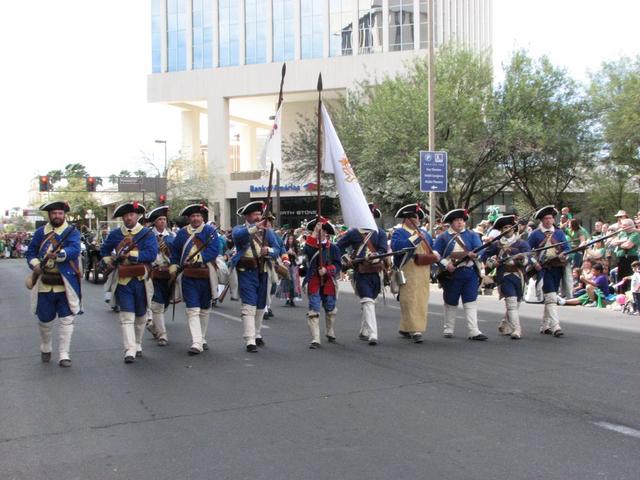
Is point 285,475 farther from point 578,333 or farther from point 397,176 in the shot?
point 397,176

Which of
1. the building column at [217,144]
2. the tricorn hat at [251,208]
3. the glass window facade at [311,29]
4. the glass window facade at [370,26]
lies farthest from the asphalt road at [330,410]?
the building column at [217,144]

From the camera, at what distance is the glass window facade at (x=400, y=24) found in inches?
2109

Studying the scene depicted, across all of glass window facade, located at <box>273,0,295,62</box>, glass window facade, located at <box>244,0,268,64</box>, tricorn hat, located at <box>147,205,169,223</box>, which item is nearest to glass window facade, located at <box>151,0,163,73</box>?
glass window facade, located at <box>244,0,268,64</box>

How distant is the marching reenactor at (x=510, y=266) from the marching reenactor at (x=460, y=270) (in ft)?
1.30

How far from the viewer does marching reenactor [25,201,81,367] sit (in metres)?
9.10

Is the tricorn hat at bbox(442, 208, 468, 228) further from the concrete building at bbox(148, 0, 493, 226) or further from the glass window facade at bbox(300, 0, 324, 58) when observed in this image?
the glass window facade at bbox(300, 0, 324, 58)

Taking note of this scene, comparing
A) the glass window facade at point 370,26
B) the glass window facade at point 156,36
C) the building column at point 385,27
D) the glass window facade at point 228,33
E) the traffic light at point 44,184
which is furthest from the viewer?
the glass window facade at point 156,36

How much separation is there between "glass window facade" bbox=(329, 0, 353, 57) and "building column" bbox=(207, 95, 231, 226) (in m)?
9.47

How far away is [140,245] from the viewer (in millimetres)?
9523

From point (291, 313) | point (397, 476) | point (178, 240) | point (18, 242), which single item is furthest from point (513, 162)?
point (18, 242)

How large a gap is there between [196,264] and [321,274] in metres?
1.70

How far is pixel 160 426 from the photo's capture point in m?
6.22

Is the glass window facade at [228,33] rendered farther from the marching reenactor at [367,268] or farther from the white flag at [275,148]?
the marching reenactor at [367,268]

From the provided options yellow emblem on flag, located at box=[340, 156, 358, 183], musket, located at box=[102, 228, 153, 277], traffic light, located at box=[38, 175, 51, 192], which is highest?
traffic light, located at box=[38, 175, 51, 192]
